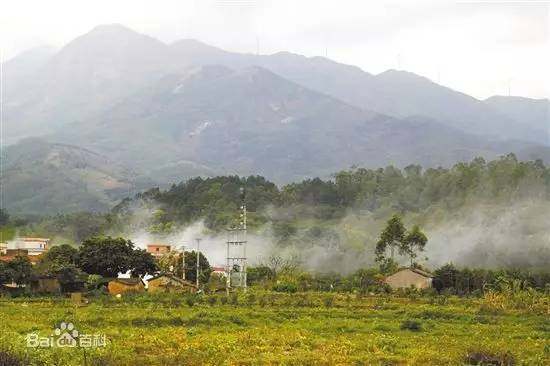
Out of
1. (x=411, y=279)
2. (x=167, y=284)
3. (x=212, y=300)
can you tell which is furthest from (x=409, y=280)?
(x=212, y=300)

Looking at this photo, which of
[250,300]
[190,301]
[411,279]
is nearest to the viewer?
[190,301]

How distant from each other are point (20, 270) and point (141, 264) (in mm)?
11788

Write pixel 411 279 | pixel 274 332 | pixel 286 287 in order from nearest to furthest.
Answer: pixel 274 332, pixel 286 287, pixel 411 279

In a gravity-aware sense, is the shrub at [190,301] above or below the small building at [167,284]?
below

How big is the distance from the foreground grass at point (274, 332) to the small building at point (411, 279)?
20.9 metres

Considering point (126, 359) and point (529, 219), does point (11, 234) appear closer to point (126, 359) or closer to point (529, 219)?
point (529, 219)

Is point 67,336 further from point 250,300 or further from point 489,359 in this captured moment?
point 250,300

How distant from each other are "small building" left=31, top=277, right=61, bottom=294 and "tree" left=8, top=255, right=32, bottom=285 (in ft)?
2.94

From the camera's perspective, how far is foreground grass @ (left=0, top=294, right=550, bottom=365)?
2177 centimetres

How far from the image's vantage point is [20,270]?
51281 millimetres

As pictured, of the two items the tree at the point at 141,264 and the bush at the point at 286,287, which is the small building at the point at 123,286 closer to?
the tree at the point at 141,264

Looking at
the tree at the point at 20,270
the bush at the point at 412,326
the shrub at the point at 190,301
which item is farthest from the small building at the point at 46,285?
the bush at the point at 412,326

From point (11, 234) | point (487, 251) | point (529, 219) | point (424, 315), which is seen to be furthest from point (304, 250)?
point (424, 315)

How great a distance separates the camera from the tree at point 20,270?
50.7 meters
